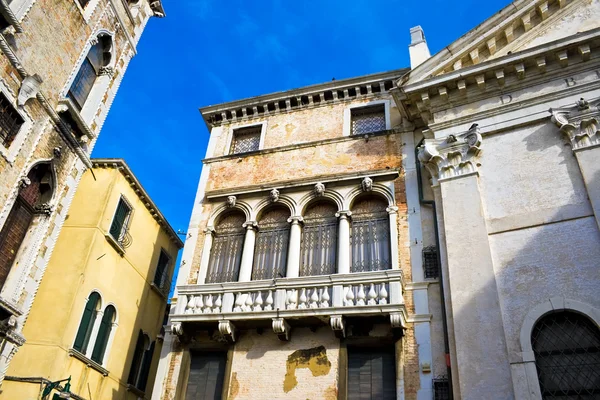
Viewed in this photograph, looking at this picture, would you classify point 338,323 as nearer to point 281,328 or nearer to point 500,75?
point 281,328

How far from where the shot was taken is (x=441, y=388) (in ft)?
31.5

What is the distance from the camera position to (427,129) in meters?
12.9

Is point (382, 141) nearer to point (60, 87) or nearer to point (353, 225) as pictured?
point (353, 225)

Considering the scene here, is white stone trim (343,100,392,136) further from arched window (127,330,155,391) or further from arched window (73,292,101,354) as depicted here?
arched window (127,330,155,391)

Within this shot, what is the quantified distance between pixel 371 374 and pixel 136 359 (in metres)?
8.44

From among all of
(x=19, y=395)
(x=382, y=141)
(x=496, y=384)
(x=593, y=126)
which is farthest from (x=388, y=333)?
(x=19, y=395)

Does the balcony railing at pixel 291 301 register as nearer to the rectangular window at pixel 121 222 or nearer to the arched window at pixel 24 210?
the arched window at pixel 24 210

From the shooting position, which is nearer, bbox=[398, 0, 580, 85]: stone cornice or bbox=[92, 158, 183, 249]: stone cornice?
bbox=[398, 0, 580, 85]: stone cornice

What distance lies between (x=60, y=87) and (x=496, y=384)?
38.6 ft

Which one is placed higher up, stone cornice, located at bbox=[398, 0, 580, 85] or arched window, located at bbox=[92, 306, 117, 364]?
stone cornice, located at bbox=[398, 0, 580, 85]

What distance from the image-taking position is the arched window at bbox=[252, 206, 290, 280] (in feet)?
41.2

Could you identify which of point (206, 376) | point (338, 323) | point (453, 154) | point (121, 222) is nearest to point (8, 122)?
point (121, 222)

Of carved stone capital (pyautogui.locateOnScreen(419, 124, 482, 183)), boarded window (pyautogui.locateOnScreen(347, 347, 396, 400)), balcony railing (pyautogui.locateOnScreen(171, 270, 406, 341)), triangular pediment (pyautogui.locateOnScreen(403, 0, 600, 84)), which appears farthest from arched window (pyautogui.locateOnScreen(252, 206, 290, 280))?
triangular pediment (pyautogui.locateOnScreen(403, 0, 600, 84))

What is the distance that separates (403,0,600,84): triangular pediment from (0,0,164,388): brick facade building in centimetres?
856
